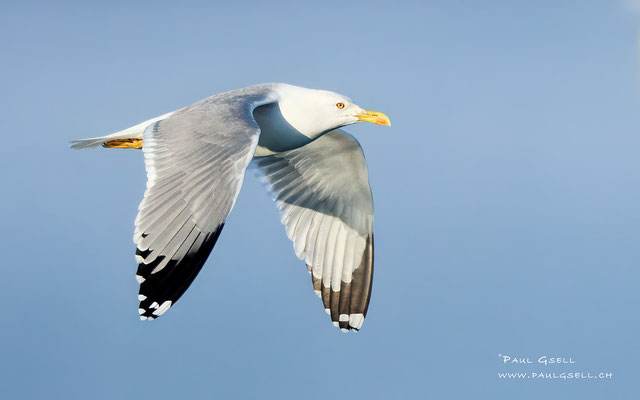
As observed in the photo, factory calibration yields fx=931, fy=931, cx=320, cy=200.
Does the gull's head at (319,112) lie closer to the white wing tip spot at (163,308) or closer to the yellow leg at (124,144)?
the yellow leg at (124,144)

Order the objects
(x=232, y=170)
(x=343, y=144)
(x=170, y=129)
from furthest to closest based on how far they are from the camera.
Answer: (x=343, y=144) → (x=170, y=129) → (x=232, y=170)

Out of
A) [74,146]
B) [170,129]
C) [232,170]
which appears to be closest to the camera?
[232,170]

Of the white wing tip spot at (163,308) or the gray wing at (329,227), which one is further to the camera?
the gray wing at (329,227)

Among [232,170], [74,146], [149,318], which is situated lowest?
[149,318]

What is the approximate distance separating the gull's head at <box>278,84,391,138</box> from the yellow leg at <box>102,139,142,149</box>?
3.49ft

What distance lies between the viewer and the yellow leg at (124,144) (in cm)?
668

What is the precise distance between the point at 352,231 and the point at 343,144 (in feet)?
2.46

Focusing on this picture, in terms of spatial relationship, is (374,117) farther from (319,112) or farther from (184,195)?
(184,195)

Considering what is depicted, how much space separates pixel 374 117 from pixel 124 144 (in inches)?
71.5

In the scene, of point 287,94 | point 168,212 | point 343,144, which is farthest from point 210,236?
point 343,144

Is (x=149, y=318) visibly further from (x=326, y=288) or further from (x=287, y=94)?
(x=326, y=288)

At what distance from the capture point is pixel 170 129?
583cm

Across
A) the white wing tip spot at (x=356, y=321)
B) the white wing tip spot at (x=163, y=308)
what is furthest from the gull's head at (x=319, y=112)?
the white wing tip spot at (x=163, y=308)

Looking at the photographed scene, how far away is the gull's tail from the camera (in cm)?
651
